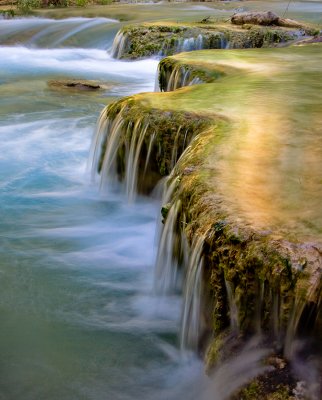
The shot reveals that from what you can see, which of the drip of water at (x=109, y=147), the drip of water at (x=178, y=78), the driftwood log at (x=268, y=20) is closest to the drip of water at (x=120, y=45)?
the driftwood log at (x=268, y=20)

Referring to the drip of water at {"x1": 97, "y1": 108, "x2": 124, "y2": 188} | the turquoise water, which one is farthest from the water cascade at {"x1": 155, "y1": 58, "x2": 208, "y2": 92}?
the drip of water at {"x1": 97, "y1": 108, "x2": 124, "y2": 188}

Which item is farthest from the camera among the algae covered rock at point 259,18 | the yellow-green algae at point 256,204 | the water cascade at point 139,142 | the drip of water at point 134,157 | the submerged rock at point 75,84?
the algae covered rock at point 259,18

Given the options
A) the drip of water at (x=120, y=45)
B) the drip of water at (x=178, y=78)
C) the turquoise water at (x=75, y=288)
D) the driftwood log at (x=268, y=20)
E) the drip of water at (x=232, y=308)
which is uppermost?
the driftwood log at (x=268, y=20)

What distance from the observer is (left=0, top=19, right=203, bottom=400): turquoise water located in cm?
328

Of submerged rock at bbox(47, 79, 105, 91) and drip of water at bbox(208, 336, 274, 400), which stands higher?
submerged rock at bbox(47, 79, 105, 91)

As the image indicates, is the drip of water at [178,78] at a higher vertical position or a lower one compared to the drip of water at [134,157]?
higher

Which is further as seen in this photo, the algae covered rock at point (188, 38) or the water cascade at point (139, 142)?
the algae covered rock at point (188, 38)

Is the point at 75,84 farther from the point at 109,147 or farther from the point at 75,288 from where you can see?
the point at 75,288

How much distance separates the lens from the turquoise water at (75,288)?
3.28 m

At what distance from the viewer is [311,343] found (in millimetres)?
2535

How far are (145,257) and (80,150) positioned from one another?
3.62 m

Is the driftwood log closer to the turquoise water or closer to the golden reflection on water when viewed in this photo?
the turquoise water

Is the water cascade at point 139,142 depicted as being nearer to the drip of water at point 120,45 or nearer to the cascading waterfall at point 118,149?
the cascading waterfall at point 118,149

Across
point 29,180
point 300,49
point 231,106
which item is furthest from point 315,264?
point 300,49
